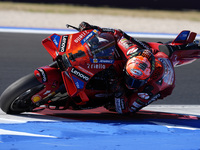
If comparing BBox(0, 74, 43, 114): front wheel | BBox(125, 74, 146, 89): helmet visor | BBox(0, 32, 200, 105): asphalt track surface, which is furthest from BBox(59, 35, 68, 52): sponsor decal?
BBox(0, 32, 200, 105): asphalt track surface

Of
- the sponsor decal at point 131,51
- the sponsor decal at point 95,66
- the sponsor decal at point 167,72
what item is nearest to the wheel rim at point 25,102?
the sponsor decal at point 95,66

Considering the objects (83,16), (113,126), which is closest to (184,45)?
(113,126)

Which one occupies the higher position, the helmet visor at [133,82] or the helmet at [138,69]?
the helmet at [138,69]

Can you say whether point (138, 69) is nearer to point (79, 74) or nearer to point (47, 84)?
point (79, 74)

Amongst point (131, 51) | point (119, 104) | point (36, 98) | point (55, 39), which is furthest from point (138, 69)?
point (36, 98)

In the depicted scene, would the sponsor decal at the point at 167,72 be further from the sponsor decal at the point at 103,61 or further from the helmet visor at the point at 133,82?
the sponsor decal at the point at 103,61

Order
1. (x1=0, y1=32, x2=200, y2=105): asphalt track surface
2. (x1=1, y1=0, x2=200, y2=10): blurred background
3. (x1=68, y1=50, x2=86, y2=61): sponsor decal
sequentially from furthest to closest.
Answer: (x1=1, y1=0, x2=200, y2=10): blurred background, (x1=0, y1=32, x2=200, y2=105): asphalt track surface, (x1=68, y1=50, x2=86, y2=61): sponsor decal

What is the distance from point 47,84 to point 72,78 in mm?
331

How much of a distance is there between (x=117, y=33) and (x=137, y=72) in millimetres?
571

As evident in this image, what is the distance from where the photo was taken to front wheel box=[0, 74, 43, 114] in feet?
12.7

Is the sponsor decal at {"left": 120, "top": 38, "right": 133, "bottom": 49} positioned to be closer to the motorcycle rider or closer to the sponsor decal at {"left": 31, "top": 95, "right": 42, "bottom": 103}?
the motorcycle rider

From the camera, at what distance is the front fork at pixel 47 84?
3898mm

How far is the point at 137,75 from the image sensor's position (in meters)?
3.73

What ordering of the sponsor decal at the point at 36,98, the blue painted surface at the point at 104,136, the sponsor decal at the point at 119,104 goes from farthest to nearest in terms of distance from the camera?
the sponsor decal at the point at 119,104, the sponsor decal at the point at 36,98, the blue painted surface at the point at 104,136
